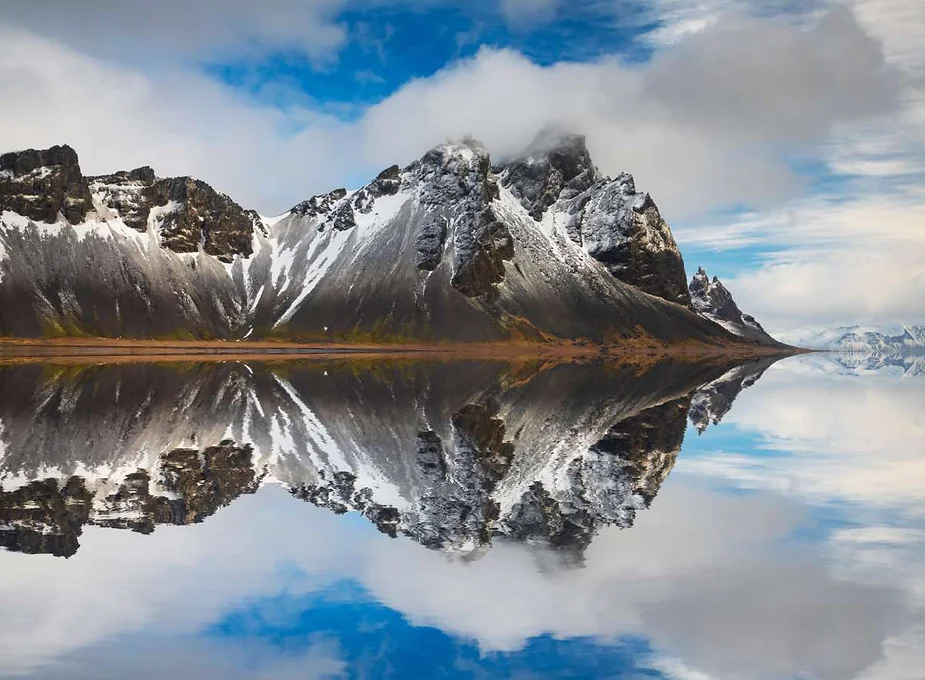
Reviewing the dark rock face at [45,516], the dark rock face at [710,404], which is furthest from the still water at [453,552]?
the dark rock face at [710,404]

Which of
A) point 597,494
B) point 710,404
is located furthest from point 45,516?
point 710,404

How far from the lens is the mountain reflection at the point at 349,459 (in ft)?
91.4

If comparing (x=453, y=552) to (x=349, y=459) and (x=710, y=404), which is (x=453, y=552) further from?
(x=710, y=404)

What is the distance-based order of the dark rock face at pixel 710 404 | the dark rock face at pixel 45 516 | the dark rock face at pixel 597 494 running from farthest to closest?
the dark rock face at pixel 710 404
the dark rock face at pixel 597 494
the dark rock face at pixel 45 516

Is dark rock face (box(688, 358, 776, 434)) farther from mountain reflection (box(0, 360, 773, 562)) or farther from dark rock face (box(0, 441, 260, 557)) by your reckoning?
dark rock face (box(0, 441, 260, 557))

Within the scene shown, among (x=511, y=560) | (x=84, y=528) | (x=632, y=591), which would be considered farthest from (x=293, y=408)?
(x=632, y=591)

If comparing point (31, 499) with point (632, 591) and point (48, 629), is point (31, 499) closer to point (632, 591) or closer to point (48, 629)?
point (48, 629)

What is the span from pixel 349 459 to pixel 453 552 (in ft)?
59.9

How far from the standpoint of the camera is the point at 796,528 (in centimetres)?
2711

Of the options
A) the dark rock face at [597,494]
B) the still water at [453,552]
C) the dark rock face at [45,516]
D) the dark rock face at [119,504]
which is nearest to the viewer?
the still water at [453,552]

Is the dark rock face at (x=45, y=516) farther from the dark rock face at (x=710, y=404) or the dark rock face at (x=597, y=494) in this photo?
the dark rock face at (x=710, y=404)

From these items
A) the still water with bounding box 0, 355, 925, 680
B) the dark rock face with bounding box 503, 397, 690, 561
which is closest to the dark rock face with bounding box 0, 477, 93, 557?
the still water with bounding box 0, 355, 925, 680

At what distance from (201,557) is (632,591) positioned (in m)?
12.0

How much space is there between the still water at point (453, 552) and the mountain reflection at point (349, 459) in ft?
0.68
